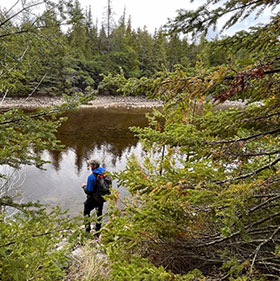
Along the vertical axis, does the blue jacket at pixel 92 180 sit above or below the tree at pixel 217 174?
below

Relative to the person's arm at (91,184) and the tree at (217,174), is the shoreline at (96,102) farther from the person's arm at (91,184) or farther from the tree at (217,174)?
the tree at (217,174)

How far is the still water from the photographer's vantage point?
7.98m

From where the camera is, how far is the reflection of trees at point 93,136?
12.0m

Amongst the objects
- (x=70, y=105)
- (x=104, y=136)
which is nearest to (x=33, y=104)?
(x=104, y=136)

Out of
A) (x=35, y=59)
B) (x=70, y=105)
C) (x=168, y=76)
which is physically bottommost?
(x=70, y=105)

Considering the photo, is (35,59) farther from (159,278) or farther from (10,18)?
(159,278)

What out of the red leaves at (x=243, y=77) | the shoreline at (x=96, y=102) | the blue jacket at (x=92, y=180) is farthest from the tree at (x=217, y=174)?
the shoreline at (x=96, y=102)

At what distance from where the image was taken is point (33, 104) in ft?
86.2

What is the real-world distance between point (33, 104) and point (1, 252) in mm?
27326

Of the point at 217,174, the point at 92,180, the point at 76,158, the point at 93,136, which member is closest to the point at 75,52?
the point at 93,136

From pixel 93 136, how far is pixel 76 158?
3.61 m

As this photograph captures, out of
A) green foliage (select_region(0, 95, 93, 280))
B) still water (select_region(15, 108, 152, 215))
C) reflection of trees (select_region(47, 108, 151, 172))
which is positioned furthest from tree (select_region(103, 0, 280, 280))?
reflection of trees (select_region(47, 108, 151, 172))

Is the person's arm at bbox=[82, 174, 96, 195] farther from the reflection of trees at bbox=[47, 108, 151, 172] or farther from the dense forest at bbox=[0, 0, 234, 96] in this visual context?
the reflection of trees at bbox=[47, 108, 151, 172]

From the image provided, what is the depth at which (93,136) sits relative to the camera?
1468 centimetres
